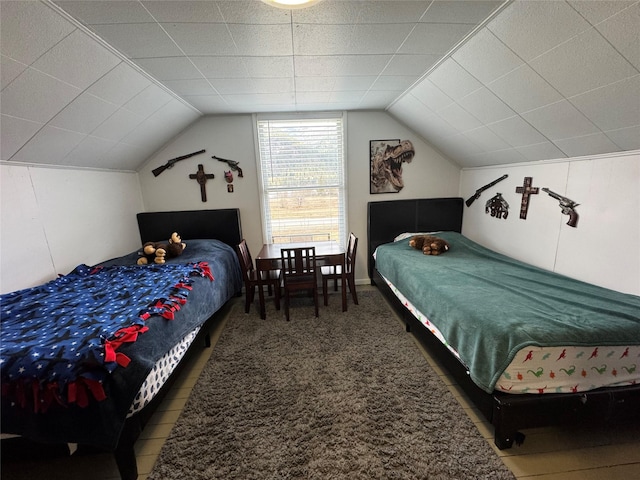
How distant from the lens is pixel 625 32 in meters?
1.19

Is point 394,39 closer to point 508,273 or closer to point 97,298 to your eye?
point 508,273

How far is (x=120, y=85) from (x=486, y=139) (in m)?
3.12

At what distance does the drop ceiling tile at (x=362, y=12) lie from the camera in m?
1.42

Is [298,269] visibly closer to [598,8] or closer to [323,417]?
[323,417]

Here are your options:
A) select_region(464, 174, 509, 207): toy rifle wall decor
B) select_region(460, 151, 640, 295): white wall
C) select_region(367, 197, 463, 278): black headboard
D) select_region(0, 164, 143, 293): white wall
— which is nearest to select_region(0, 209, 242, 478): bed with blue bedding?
select_region(0, 164, 143, 293): white wall

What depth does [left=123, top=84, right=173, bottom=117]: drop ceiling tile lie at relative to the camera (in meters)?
2.21

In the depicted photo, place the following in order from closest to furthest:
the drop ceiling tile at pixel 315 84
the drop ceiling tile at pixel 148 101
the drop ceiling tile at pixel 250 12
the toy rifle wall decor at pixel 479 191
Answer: the drop ceiling tile at pixel 250 12, the drop ceiling tile at pixel 148 101, the drop ceiling tile at pixel 315 84, the toy rifle wall decor at pixel 479 191

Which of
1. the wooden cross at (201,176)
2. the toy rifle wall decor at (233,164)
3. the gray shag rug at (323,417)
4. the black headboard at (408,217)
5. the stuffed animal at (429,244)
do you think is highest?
the toy rifle wall decor at (233,164)

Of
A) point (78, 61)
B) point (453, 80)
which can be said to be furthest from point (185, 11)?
point (453, 80)

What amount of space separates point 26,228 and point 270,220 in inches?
86.2

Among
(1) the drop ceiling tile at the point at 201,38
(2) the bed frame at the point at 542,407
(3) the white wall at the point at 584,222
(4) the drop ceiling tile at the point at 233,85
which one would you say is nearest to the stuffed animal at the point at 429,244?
(3) the white wall at the point at 584,222

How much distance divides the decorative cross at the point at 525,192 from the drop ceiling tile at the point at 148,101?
3396mm

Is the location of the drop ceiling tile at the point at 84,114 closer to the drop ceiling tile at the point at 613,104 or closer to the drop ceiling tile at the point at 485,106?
the drop ceiling tile at the point at 485,106

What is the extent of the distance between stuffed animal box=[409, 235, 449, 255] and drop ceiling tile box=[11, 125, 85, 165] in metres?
3.27
